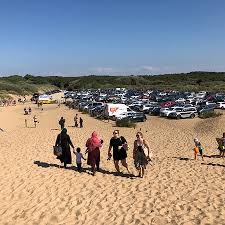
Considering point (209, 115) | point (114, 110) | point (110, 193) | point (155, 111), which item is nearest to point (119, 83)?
point (155, 111)

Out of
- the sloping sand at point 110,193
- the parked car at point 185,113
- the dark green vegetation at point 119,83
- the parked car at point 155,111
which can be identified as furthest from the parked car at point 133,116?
the dark green vegetation at point 119,83

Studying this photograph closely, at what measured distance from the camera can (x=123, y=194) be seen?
11.7 m

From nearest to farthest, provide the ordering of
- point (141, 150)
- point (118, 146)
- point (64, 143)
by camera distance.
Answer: point (141, 150)
point (118, 146)
point (64, 143)

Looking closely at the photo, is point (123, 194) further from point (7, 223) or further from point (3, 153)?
point (3, 153)

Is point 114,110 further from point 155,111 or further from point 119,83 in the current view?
point 119,83

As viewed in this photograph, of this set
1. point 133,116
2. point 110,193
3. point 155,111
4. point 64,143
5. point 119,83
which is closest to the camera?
point 110,193

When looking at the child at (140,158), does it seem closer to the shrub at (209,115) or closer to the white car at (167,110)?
the shrub at (209,115)

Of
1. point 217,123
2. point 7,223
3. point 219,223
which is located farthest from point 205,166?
point 217,123

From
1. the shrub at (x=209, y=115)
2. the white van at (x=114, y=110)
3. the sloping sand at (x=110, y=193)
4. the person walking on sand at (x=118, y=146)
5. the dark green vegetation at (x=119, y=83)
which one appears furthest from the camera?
the dark green vegetation at (x=119, y=83)

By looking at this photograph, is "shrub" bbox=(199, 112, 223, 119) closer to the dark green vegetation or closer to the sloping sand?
the sloping sand

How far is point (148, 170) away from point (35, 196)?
477 cm

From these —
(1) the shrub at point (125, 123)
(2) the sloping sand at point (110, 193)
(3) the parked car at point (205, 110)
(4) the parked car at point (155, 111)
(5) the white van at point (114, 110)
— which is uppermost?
(2) the sloping sand at point (110, 193)

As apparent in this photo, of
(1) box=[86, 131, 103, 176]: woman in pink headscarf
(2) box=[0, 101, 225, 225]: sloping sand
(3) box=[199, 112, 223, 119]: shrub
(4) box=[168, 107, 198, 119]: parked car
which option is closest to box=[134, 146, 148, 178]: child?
(2) box=[0, 101, 225, 225]: sloping sand

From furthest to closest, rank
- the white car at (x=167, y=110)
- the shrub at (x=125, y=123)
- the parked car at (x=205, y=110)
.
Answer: the parked car at (x=205, y=110)
the white car at (x=167, y=110)
the shrub at (x=125, y=123)
